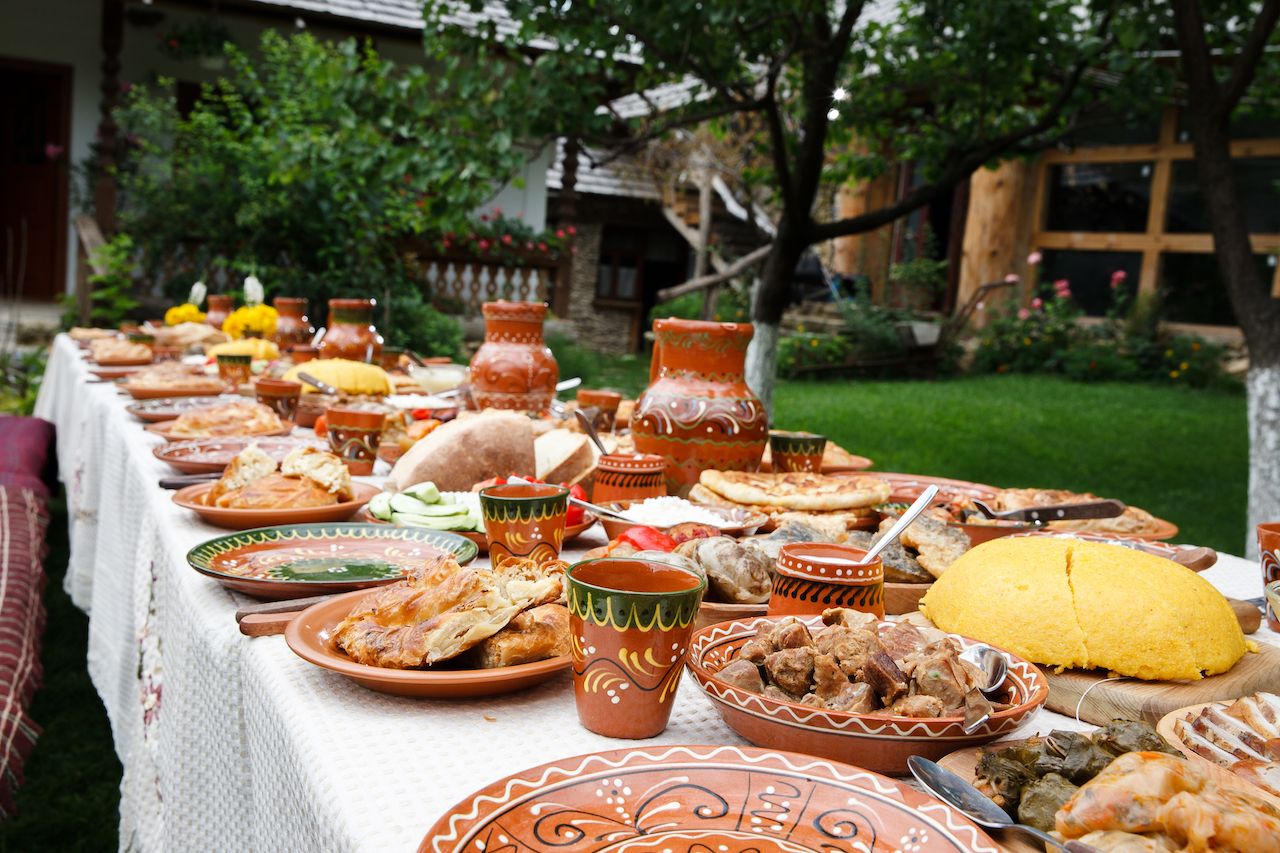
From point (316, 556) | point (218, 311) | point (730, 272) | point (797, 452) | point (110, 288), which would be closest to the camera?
point (316, 556)

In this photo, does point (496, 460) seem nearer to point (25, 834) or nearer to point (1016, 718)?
point (1016, 718)

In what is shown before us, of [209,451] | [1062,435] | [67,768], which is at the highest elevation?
[209,451]

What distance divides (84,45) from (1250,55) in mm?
11521

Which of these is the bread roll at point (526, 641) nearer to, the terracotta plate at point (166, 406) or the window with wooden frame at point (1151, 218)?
the terracotta plate at point (166, 406)

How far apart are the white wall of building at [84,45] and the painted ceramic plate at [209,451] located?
27.0 ft

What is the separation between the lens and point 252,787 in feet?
4.70

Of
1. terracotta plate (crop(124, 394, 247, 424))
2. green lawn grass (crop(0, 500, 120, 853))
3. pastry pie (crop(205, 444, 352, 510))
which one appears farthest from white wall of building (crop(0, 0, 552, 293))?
pastry pie (crop(205, 444, 352, 510))

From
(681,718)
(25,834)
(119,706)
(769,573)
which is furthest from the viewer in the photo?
(25,834)

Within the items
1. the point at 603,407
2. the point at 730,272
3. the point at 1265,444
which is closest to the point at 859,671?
the point at 603,407

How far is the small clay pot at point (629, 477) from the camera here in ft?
6.91

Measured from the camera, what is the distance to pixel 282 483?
6.89ft

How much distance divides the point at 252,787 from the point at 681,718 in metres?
0.64

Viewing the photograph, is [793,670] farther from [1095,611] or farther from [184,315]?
[184,315]

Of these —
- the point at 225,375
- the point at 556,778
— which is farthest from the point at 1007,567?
the point at 225,375
